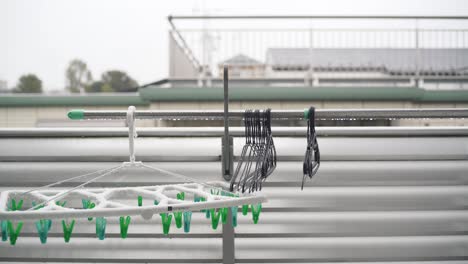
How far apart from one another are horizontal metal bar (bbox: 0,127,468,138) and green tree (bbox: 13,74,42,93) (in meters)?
4.83

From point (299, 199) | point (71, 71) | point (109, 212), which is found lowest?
point (299, 199)

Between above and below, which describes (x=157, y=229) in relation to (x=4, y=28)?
below

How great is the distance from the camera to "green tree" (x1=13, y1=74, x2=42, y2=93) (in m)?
6.07

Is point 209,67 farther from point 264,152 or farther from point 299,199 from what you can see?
point 264,152

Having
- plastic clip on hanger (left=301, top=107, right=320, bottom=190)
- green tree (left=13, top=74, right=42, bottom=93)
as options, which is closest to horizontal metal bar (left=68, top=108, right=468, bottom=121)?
plastic clip on hanger (left=301, top=107, right=320, bottom=190)

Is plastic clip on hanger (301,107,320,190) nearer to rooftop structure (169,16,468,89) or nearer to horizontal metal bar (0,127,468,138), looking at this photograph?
horizontal metal bar (0,127,468,138)

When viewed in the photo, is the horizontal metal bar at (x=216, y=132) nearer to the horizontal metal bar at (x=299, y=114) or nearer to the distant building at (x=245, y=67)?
the horizontal metal bar at (x=299, y=114)

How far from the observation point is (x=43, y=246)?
72.2 inches

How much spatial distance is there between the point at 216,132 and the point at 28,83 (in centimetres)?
585

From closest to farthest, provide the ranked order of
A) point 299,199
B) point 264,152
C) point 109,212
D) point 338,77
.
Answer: point 109,212 → point 264,152 → point 299,199 → point 338,77

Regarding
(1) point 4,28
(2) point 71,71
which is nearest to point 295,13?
(1) point 4,28

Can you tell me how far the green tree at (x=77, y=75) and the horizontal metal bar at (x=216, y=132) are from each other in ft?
17.4

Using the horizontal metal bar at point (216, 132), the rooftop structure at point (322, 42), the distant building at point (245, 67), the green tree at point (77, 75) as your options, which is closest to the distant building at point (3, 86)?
the green tree at point (77, 75)

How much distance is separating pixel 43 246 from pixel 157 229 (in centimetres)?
61
